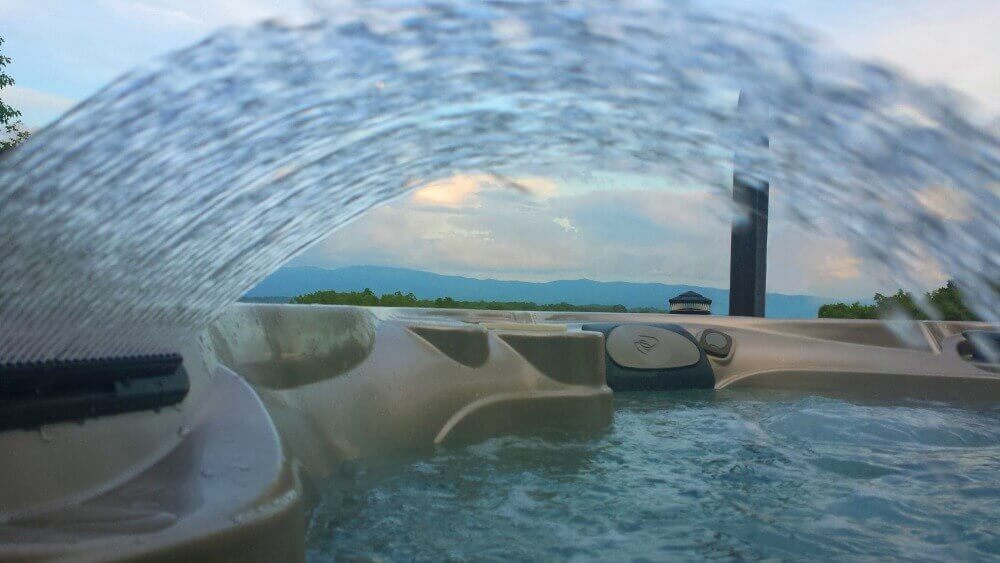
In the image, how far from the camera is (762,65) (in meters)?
1.28

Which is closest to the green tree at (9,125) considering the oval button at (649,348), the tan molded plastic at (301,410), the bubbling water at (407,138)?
the tan molded plastic at (301,410)

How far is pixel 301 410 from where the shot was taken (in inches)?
61.9

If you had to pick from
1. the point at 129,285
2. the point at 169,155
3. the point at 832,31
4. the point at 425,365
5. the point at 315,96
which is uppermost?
the point at 832,31

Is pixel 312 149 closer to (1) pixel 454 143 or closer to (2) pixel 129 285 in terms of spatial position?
(1) pixel 454 143

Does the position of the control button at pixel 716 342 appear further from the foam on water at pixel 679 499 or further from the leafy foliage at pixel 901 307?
the leafy foliage at pixel 901 307

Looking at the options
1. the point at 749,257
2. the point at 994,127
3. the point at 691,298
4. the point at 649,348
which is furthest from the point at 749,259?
the point at 994,127

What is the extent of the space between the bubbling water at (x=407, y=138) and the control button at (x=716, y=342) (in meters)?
1.75

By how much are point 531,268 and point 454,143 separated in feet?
12.4

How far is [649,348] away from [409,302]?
2.50 metres

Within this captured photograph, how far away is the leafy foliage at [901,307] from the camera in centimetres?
543

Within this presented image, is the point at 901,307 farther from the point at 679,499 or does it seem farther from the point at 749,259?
the point at 679,499

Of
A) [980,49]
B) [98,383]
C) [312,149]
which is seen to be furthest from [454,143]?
[980,49]

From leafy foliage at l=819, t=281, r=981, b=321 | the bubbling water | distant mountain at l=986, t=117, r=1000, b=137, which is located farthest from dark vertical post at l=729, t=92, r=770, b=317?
distant mountain at l=986, t=117, r=1000, b=137

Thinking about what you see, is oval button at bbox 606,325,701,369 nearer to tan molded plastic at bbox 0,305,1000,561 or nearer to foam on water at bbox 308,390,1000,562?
tan molded plastic at bbox 0,305,1000,561
